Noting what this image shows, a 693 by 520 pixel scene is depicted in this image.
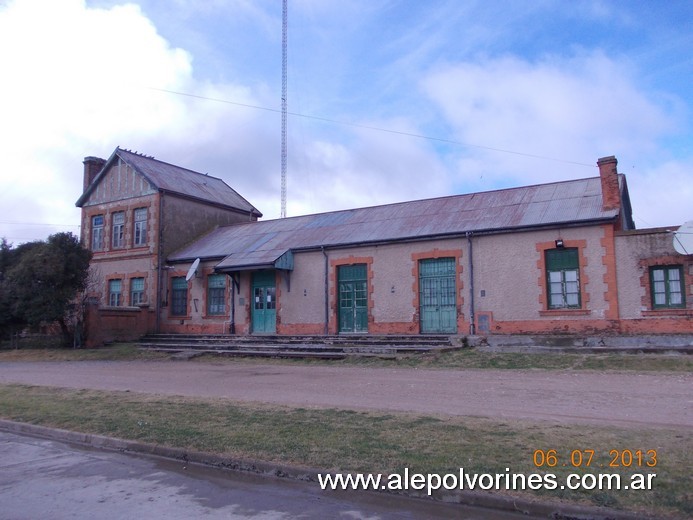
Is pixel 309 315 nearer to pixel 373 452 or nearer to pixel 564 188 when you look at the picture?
pixel 564 188

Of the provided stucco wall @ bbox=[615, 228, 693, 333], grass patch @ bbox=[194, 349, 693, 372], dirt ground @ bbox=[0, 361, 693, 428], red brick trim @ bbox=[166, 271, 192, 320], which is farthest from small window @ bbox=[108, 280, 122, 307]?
stucco wall @ bbox=[615, 228, 693, 333]

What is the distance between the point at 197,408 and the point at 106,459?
2.43 m

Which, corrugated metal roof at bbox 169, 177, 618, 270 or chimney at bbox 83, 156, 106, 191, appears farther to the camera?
chimney at bbox 83, 156, 106, 191

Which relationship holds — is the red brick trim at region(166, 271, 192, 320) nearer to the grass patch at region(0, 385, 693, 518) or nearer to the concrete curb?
the grass patch at region(0, 385, 693, 518)

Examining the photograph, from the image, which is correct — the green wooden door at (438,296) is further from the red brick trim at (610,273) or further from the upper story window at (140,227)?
the upper story window at (140,227)

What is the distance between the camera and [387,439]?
22.8 feet

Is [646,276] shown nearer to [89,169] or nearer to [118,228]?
[118,228]

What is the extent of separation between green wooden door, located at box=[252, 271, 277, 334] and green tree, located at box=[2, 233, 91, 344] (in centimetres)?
749

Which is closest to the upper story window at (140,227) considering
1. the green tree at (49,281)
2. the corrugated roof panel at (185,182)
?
the corrugated roof panel at (185,182)

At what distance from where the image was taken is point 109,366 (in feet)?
62.1

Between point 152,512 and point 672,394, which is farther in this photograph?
point 672,394

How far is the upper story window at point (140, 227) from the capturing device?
28.8 m

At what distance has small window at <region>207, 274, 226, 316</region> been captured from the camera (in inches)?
1021

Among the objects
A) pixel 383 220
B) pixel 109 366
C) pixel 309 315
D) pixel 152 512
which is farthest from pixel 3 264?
pixel 152 512
